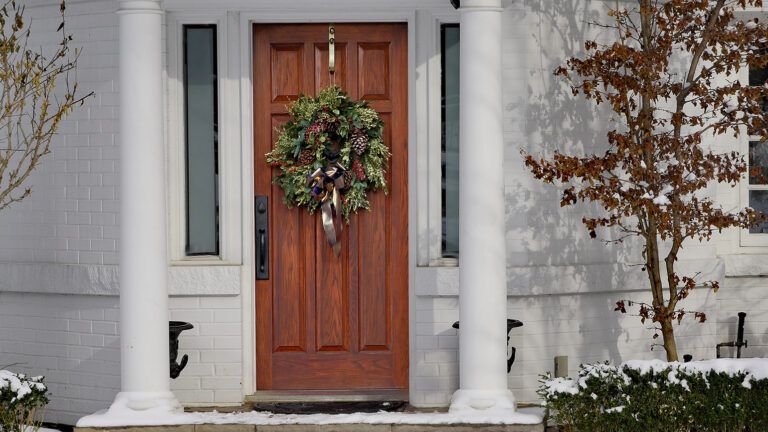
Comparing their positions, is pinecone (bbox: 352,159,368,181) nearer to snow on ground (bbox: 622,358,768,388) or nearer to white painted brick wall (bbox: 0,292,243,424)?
white painted brick wall (bbox: 0,292,243,424)

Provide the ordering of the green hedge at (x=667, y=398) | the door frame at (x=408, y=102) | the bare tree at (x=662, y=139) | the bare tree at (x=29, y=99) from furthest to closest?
the door frame at (x=408, y=102), the bare tree at (x=29, y=99), the bare tree at (x=662, y=139), the green hedge at (x=667, y=398)

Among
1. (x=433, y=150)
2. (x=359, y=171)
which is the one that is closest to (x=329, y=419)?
(x=359, y=171)

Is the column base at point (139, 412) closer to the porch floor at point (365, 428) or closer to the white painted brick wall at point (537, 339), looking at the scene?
the porch floor at point (365, 428)

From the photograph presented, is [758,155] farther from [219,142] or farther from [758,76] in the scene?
[219,142]

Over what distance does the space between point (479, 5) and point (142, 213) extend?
2.33m

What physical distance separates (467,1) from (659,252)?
2.46 metres

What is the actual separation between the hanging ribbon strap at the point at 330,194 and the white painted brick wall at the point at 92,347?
30.2 inches

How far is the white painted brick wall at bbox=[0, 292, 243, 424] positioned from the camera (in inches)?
334

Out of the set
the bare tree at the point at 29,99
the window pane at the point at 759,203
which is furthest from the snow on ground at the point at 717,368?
the bare tree at the point at 29,99

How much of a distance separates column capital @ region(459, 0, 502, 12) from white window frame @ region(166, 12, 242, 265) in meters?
1.70

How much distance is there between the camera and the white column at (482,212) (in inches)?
300

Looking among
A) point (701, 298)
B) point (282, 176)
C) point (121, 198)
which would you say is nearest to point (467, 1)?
point (282, 176)

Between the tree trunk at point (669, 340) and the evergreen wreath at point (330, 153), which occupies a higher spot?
the evergreen wreath at point (330, 153)

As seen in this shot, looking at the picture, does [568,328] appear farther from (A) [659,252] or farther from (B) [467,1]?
(B) [467,1]
